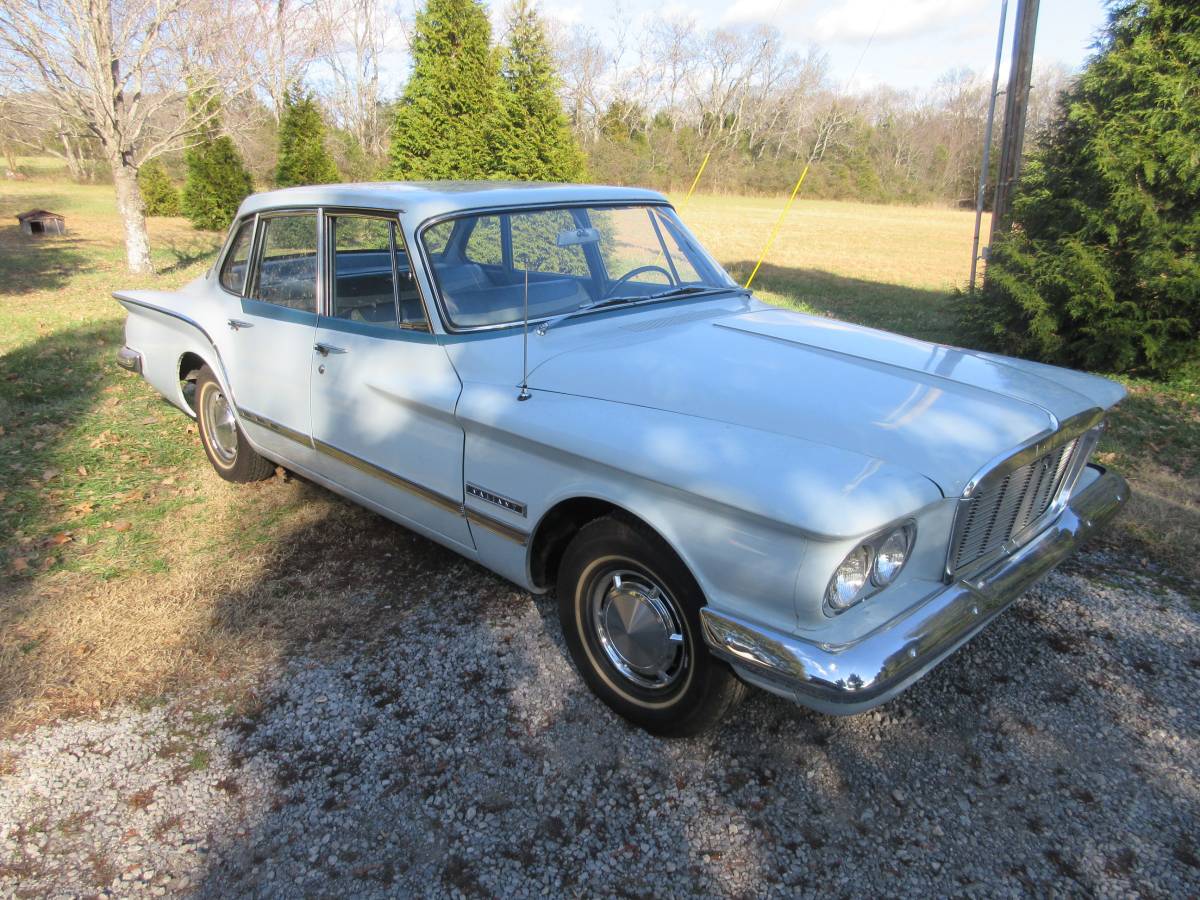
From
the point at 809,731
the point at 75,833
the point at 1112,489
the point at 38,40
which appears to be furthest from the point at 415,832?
the point at 38,40

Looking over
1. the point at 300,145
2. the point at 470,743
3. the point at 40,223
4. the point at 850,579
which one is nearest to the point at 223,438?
the point at 470,743

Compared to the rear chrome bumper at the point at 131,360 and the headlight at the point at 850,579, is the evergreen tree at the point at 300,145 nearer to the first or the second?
the rear chrome bumper at the point at 131,360

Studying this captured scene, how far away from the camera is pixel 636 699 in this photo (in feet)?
8.97

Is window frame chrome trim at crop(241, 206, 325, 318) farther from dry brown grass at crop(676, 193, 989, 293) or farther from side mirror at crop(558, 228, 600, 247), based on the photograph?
dry brown grass at crop(676, 193, 989, 293)

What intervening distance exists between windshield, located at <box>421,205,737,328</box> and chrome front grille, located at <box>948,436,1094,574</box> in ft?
5.49

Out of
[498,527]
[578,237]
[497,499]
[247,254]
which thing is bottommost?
[498,527]

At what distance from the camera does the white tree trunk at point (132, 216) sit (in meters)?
12.2

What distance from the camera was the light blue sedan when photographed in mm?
2168

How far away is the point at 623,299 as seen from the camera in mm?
3465

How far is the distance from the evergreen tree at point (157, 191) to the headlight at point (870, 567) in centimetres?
2570

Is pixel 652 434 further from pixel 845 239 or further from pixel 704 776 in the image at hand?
pixel 845 239

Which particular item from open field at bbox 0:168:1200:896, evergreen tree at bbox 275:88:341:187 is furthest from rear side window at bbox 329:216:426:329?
evergreen tree at bbox 275:88:341:187

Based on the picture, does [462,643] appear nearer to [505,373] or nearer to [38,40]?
[505,373]

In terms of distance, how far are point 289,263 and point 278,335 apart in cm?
37
